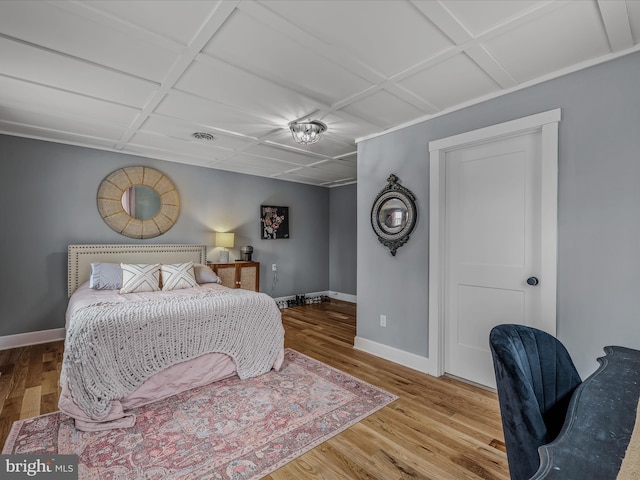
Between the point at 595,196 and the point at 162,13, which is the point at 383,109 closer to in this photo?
the point at 595,196

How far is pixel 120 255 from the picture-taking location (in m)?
Result: 4.14

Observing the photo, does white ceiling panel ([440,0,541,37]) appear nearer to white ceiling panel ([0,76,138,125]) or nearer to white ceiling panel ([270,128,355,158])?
white ceiling panel ([270,128,355,158])

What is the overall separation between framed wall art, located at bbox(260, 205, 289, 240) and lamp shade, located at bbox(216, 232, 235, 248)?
0.85m

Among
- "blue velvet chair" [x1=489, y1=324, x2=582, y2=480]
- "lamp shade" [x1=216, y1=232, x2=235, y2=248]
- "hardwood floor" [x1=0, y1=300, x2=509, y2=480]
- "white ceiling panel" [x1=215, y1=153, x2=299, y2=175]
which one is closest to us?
"blue velvet chair" [x1=489, y1=324, x2=582, y2=480]

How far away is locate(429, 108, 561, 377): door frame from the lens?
2209 mm

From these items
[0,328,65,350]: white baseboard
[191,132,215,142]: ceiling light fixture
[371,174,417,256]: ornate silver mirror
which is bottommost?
[0,328,65,350]: white baseboard

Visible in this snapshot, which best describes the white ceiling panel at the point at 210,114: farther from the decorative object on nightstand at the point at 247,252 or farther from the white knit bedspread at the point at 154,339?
the decorative object on nightstand at the point at 247,252

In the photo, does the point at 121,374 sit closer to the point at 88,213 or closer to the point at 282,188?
the point at 88,213

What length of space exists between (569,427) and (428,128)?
268 cm

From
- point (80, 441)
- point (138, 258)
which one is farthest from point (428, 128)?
point (138, 258)

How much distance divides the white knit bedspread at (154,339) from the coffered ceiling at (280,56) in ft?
5.71

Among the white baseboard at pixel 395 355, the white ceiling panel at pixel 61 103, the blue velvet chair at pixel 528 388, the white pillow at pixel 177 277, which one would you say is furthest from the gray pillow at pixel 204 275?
the blue velvet chair at pixel 528 388

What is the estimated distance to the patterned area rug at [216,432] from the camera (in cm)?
173

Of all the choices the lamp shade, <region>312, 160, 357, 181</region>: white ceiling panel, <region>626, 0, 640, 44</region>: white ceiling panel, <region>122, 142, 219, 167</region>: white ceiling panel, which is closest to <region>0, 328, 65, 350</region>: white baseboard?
the lamp shade
